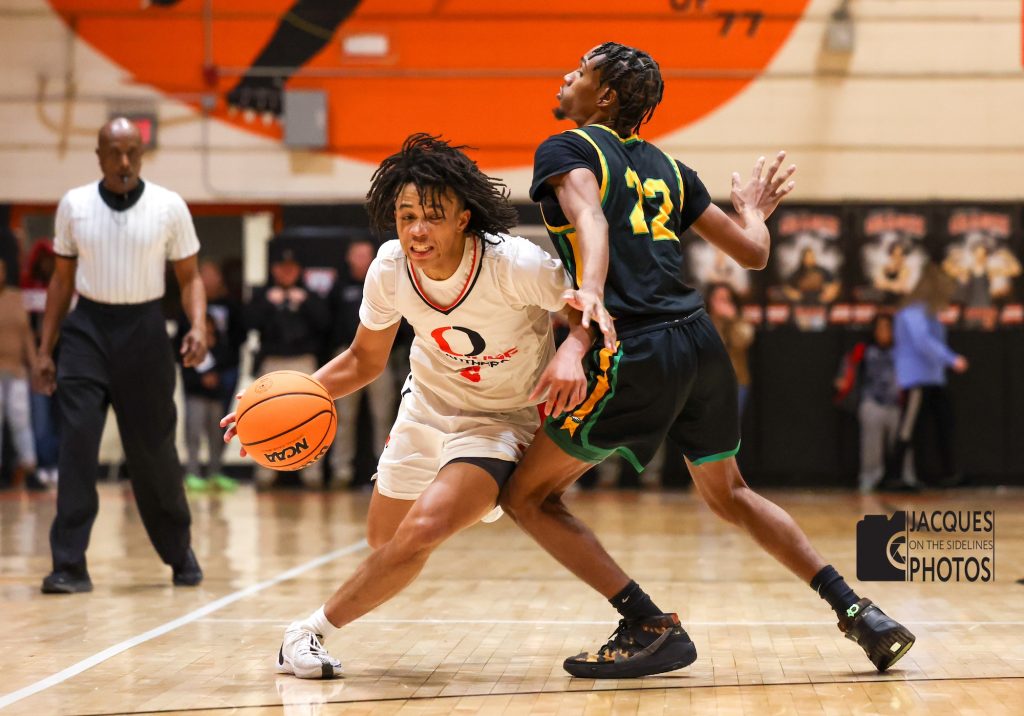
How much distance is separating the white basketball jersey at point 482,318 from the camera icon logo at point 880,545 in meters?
1.52

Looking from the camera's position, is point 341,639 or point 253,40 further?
point 253,40

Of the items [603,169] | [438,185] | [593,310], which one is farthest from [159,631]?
[603,169]

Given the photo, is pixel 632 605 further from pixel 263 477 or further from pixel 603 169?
pixel 263 477

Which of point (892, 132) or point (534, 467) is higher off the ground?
point (892, 132)

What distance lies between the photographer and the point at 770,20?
44.8 feet

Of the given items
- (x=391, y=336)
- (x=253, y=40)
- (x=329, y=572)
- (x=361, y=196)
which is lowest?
(x=329, y=572)

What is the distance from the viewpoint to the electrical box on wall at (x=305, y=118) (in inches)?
540

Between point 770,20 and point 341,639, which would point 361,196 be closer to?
point 770,20

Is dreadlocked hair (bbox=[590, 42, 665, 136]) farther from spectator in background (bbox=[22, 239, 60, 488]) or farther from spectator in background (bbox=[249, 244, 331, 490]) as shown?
spectator in background (bbox=[22, 239, 60, 488])

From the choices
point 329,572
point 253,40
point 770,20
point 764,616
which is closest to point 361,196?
point 253,40

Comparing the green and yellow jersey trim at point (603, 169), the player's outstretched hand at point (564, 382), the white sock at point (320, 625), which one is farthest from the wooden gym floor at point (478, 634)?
the green and yellow jersey trim at point (603, 169)

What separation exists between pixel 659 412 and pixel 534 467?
0.42 metres

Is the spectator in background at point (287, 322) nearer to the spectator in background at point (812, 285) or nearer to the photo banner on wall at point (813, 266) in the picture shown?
the photo banner on wall at point (813, 266)

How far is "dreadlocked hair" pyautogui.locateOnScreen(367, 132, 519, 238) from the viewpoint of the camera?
13.9 ft
